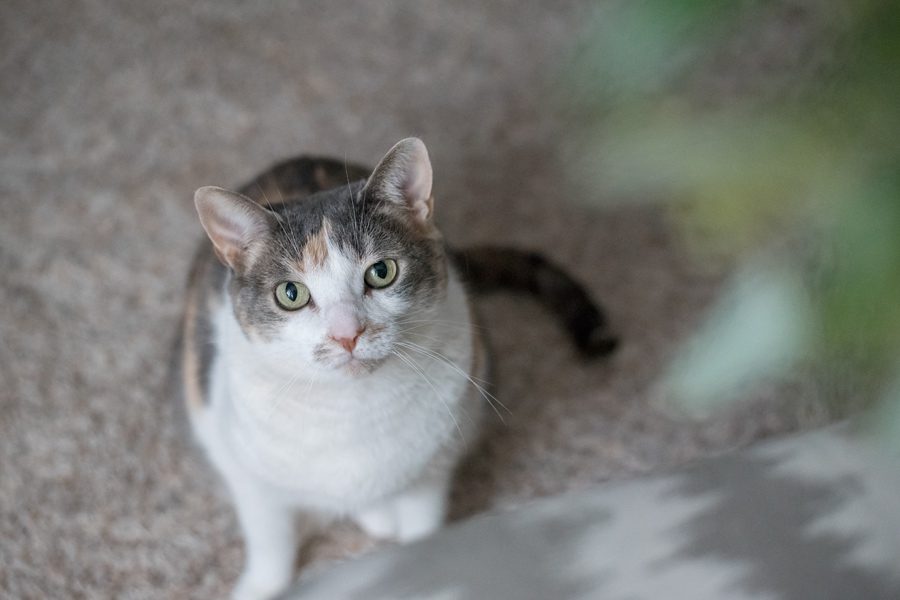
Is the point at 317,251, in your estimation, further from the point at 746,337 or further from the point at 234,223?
the point at 746,337

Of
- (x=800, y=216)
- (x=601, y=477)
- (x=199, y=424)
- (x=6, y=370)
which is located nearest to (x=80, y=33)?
(x=6, y=370)

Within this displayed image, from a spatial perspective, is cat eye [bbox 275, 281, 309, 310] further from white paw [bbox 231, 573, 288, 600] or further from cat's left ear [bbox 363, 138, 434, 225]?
white paw [bbox 231, 573, 288, 600]

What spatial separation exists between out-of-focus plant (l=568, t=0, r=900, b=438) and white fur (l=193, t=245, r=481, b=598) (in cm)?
46

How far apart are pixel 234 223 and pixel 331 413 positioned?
277mm

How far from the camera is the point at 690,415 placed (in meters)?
1.59

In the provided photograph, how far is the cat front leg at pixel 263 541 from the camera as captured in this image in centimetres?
127

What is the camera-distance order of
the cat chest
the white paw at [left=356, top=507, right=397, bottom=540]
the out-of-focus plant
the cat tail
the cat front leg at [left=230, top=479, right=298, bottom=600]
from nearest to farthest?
the out-of-focus plant < the cat chest < the cat front leg at [left=230, top=479, right=298, bottom=600] < the white paw at [left=356, top=507, right=397, bottom=540] < the cat tail

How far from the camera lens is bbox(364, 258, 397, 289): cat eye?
1.04 m

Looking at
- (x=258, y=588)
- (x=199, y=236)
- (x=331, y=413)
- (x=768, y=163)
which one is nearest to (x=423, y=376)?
(x=331, y=413)

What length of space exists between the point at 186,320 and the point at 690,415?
0.94 metres

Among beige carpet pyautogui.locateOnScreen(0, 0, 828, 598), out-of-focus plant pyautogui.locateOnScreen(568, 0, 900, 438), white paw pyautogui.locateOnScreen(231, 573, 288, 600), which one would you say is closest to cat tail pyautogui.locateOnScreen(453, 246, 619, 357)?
beige carpet pyautogui.locateOnScreen(0, 0, 828, 598)

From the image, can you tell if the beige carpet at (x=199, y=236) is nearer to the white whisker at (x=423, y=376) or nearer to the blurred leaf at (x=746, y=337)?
the white whisker at (x=423, y=376)

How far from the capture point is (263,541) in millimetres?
1316

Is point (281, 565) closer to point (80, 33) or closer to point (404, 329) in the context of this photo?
point (404, 329)
